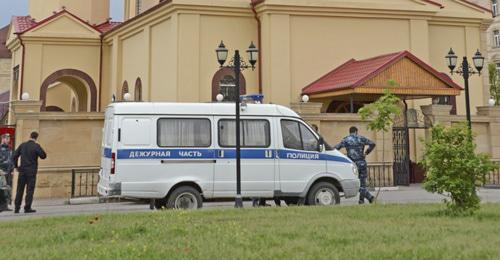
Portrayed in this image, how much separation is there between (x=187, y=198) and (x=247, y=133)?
1.95 metres

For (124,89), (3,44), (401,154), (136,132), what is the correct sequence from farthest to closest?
(3,44), (124,89), (401,154), (136,132)

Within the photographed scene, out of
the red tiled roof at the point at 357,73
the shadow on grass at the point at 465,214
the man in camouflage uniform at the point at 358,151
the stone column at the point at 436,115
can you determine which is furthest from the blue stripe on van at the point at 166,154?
the stone column at the point at 436,115

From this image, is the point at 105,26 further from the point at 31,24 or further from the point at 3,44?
the point at 3,44

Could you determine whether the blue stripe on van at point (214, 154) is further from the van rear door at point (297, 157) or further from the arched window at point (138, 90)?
the arched window at point (138, 90)

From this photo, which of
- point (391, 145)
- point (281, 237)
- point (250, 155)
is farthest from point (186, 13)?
point (281, 237)

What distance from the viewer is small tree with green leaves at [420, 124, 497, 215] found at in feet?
27.8

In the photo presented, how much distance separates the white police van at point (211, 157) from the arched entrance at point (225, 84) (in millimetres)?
10640

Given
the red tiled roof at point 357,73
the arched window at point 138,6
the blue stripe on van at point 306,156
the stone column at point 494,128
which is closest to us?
the blue stripe on van at point 306,156

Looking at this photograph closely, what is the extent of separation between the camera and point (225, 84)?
22.6 meters

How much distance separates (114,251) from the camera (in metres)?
5.88

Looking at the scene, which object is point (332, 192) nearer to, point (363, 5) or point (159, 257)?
point (159, 257)

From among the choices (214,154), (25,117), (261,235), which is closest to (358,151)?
(214,154)

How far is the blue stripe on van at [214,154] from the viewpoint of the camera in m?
10.8

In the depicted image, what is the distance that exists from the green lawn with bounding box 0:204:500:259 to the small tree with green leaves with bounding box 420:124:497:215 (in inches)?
14.7
